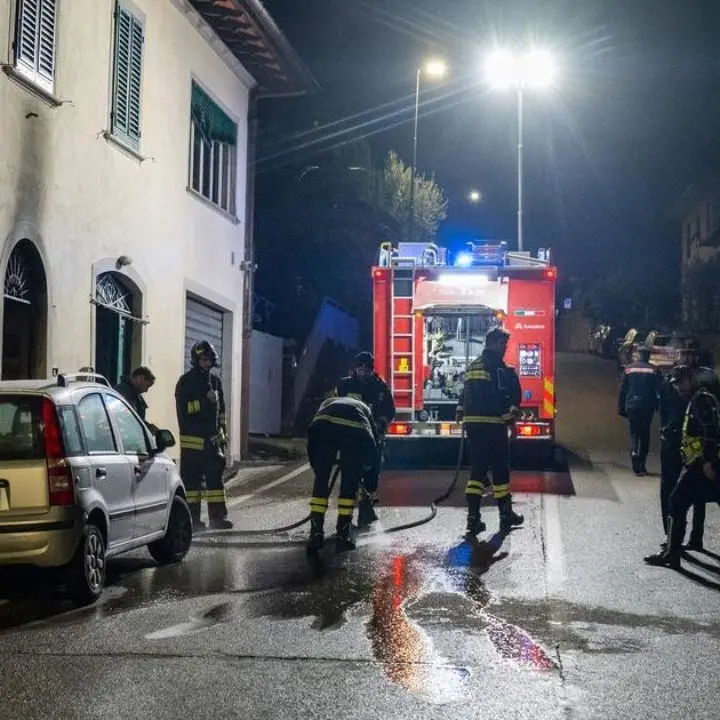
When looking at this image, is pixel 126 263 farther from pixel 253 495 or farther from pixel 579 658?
pixel 579 658

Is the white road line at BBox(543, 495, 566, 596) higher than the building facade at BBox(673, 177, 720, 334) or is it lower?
lower

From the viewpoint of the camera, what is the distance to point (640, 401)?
15.5m

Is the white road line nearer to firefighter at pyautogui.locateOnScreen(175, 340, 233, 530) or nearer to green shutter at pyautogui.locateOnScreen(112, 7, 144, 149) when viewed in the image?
firefighter at pyautogui.locateOnScreen(175, 340, 233, 530)

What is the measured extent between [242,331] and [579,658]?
529 inches

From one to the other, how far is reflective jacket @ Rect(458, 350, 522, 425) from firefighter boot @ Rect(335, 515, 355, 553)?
70.3 inches

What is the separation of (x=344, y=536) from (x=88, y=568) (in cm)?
284

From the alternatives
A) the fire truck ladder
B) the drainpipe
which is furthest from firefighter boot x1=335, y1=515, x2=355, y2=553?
the drainpipe

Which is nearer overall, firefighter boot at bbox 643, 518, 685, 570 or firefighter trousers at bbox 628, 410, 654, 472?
firefighter boot at bbox 643, 518, 685, 570

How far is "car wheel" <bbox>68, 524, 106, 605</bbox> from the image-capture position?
6.97 metres

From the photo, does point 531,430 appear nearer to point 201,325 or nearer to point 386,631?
point 201,325

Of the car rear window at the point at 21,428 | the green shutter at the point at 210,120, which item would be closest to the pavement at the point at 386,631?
the car rear window at the point at 21,428

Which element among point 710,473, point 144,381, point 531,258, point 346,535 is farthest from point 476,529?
point 531,258

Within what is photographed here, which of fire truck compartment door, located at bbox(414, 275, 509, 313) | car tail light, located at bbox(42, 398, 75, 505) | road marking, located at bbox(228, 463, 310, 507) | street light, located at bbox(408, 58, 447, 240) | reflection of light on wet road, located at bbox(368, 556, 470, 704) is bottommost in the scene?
reflection of light on wet road, located at bbox(368, 556, 470, 704)

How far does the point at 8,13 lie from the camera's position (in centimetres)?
1063
